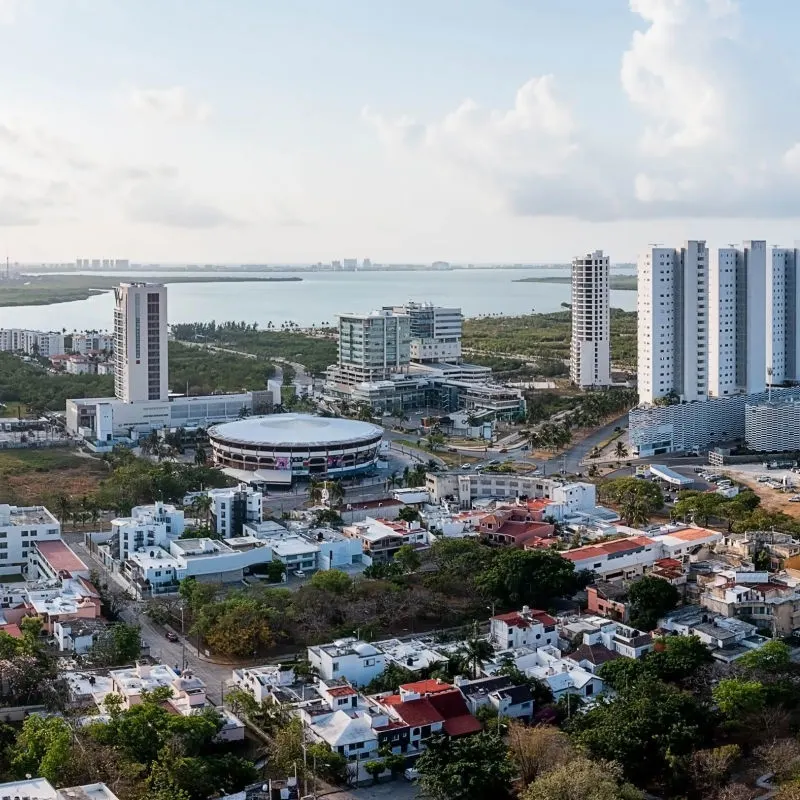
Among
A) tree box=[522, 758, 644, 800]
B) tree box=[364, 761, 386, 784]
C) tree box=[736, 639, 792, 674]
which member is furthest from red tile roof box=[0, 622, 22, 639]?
tree box=[736, 639, 792, 674]

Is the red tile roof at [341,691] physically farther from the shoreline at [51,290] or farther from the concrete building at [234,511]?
the shoreline at [51,290]

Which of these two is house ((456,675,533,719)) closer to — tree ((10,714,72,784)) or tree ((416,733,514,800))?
tree ((416,733,514,800))

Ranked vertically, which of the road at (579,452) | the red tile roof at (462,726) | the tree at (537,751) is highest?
the road at (579,452)

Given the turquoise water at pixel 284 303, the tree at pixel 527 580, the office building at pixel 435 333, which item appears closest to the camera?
the tree at pixel 527 580

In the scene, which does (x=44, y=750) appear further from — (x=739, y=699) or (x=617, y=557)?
(x=617, y=557)

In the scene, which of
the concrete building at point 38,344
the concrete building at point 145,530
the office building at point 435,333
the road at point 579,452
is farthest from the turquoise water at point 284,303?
the concrete building at point 145,530

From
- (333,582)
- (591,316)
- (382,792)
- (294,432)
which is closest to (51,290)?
(591,316)
